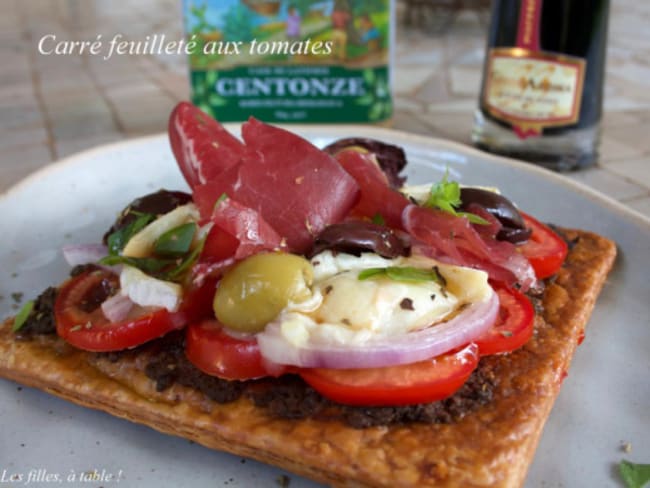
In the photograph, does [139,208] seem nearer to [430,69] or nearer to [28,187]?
[28,187]

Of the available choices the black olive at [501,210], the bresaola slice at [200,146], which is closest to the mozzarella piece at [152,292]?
the bresaola slice at [200,146]

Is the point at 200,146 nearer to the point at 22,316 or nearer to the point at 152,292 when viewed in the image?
the point at 152,292

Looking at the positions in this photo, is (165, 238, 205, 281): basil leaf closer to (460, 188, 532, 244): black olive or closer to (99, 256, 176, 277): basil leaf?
(99, 256, 176, 277): basil leaf

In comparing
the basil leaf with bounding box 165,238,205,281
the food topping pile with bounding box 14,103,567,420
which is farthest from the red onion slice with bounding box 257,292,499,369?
the basil leaf with bounding box 165,238,205,281

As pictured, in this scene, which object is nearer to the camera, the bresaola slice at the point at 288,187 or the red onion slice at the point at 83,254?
the bresaola slice at the point at 288,187

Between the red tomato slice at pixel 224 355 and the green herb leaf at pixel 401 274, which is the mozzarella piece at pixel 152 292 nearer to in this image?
the red tomato slice at pixel 224 355

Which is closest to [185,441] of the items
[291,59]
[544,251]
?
[544,251]
